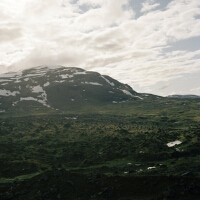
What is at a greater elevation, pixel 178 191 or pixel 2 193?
pixel 178 191

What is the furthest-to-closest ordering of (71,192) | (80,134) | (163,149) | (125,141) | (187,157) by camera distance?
(80,134) → (125,141) → (163,149) → (187,157) → (71,192)

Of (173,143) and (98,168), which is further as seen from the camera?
(173,143)

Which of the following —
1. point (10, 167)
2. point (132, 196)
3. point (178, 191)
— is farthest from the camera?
point (10, 167)

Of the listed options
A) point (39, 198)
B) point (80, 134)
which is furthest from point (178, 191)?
point (80, 134)

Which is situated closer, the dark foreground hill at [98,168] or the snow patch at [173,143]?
the dark foreground hill at [98,168]

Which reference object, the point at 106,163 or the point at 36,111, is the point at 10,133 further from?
the point at 36,111

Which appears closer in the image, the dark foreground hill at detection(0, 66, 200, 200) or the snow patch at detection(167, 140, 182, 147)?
the dark foreground hill at detection(0, 66, 200, 200)

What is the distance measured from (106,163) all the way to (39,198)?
2732 centimetres

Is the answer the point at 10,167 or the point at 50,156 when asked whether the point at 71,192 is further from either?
the point at 50,156

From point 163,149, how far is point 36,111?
142885 mm

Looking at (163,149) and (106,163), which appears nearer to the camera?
(106,163)

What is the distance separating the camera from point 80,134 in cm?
9262

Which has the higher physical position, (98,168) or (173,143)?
(173,143)

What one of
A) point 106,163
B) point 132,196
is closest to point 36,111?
point 106,163
